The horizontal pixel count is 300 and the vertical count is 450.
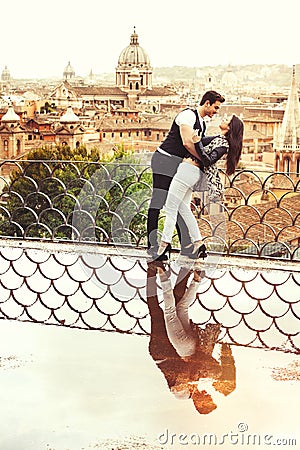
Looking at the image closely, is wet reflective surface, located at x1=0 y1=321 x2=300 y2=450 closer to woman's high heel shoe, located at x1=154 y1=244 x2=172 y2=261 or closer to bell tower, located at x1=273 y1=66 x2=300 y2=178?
woman's high heel shoe, located at x1=154 y1=244 x2=172 y2=261

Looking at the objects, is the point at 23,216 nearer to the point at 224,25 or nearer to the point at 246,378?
the point at 246,378

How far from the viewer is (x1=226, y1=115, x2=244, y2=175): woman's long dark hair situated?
2447 mm

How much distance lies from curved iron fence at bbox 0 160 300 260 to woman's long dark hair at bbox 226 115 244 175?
26 cm

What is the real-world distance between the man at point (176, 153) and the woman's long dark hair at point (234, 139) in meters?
0.08

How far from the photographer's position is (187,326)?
199 centimetres

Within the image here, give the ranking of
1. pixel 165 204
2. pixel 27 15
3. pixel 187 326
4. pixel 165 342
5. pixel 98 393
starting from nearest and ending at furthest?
pixel 98 393
pixel 165 342
pixel 187 326
pixel 165 204
pixel 27 15

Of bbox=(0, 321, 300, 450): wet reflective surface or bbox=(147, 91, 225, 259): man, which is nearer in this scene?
bbox=(0, 321, 300, 450): wet reflective surface

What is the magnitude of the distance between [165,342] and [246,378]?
29cm

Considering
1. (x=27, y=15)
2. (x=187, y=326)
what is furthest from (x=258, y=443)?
(x=27, y=15)

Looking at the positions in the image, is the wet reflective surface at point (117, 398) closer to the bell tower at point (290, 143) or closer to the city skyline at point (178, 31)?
the bell tower at point (290, 143)

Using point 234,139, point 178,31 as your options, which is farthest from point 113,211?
point 178,31

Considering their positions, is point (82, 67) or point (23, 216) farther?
point (82, 67)

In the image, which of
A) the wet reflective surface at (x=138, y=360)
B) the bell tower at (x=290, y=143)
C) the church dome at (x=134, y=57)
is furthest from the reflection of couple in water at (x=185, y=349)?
the church dome at (x=134, y=57)

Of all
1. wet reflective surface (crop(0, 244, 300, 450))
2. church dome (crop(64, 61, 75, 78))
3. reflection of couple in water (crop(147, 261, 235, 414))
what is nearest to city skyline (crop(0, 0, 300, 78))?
church dome (crop(64, 61, 75, 78))
